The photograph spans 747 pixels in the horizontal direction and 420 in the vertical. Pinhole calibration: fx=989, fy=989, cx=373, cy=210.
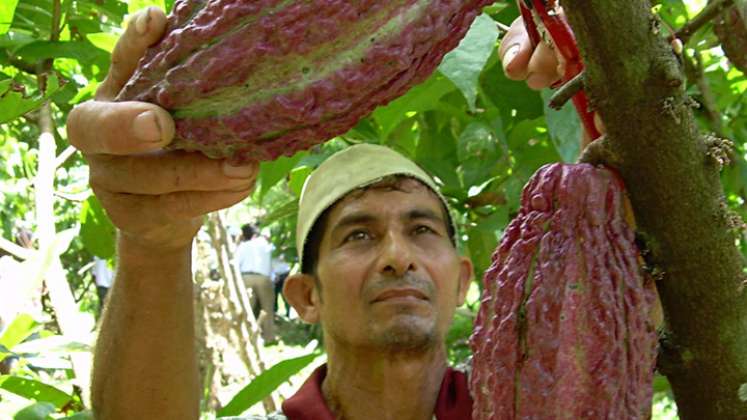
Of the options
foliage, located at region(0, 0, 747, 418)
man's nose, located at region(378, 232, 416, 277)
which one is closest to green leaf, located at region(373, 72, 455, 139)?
foliage, located at region(0, 0, 747, 418)

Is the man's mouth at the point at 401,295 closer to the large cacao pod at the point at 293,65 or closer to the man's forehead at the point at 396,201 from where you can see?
the man's forehead at the point at 396,201

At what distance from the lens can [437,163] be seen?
7.89 feet

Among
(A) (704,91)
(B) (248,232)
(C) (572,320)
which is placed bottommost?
(C) (572,320)

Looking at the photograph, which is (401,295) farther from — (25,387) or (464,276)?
(25,387)

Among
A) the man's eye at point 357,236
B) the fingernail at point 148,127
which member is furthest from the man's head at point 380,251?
the fingernail at point 148,127

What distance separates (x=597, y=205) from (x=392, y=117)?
41.1 inches

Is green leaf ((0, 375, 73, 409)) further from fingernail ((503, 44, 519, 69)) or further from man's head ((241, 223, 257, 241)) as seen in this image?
man's head ((241, 223, 257, 241))

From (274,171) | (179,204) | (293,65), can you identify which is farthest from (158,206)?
(274,171)

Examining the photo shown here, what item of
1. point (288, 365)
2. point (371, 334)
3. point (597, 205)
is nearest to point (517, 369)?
point (597, 205)

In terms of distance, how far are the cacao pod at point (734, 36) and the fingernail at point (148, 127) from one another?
745 mm

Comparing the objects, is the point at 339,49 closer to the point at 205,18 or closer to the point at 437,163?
the point at 205,18

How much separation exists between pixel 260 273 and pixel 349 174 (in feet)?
21.0

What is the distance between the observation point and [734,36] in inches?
48.3

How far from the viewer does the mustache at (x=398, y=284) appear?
2291 mm
